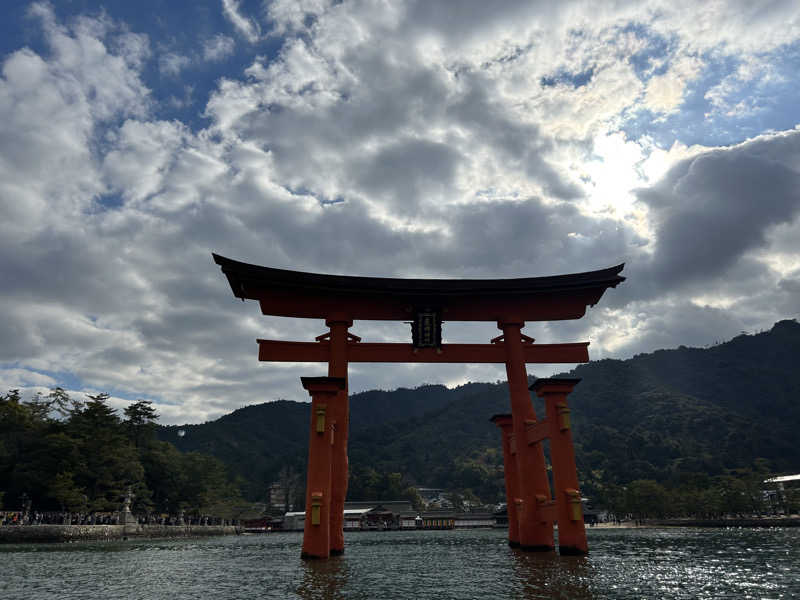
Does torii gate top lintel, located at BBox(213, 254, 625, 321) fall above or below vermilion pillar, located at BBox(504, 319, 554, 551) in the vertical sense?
above

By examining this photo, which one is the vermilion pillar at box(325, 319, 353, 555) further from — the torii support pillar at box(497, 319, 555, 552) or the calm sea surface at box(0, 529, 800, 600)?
the torii support pillar at box(497, 319, 555, 552)

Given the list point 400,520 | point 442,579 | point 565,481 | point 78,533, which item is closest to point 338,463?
point 442,579

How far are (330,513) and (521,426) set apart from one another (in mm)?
5886

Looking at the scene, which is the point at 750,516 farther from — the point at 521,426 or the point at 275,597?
the point at 275,597

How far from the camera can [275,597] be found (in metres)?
8.84

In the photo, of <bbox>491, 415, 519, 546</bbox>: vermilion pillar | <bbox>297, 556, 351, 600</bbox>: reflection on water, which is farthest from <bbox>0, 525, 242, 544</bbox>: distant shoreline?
<bbox>491, 415, 519, 546</bbox>: vermilion pillar

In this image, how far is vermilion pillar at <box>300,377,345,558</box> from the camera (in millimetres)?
13062

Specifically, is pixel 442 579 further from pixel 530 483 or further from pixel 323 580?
pixel 530 483

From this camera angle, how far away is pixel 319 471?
43.1ft

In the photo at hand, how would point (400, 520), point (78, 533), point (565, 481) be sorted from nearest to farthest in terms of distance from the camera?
point (565, 481) < point (78, 533) < point (400, 520)

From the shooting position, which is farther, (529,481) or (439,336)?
(439,336)

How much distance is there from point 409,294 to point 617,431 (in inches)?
4083

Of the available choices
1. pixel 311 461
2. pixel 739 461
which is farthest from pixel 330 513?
pixel 739 461

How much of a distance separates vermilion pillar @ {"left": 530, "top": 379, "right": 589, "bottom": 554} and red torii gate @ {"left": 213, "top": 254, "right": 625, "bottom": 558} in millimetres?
226
